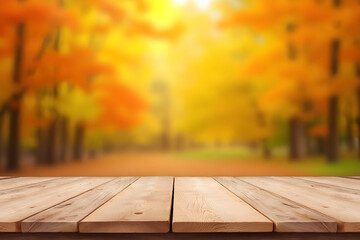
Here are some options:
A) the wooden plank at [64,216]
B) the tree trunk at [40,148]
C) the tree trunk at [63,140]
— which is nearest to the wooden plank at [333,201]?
the wooden plank at [64,216]

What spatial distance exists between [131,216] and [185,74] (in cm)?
705

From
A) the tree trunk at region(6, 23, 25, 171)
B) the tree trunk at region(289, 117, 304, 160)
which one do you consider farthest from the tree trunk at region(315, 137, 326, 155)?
the tree trunk at region(6, 23, 25, 171)

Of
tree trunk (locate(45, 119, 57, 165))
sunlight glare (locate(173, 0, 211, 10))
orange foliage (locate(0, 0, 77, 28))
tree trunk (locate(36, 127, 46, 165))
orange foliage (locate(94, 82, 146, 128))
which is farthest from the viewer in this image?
tree trunk (locate(36, 127, 46, 165))

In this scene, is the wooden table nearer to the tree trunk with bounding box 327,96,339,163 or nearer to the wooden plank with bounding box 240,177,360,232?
the wooden plank with bounding box 240,177,360,232

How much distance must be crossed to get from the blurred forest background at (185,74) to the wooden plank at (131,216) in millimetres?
4675

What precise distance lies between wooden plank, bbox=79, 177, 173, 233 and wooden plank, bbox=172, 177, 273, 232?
4 centimetres

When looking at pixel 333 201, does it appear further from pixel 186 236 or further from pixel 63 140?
pixel 63 140

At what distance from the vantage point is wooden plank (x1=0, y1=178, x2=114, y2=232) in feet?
3.18

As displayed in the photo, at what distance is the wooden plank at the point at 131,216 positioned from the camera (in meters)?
0.94

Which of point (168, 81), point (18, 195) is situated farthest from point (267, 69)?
point (18, 195)

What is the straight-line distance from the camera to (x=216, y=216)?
1.01 m

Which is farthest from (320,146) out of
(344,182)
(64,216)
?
(64,216)

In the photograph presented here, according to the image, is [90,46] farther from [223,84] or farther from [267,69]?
[267,69]

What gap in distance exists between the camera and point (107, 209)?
1.11 m
